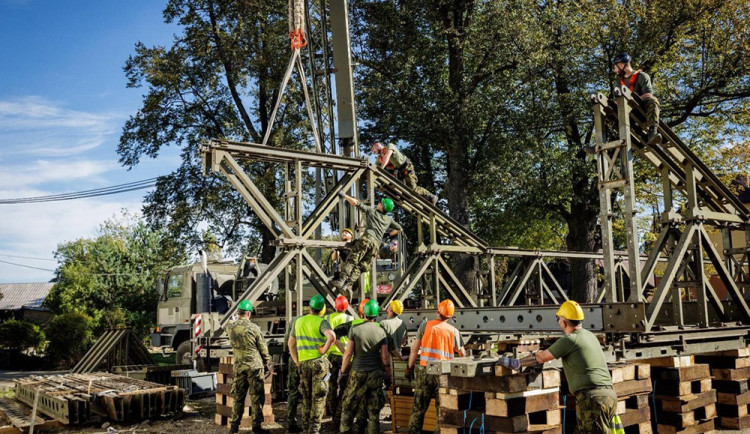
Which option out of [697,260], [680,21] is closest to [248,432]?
[697,260]

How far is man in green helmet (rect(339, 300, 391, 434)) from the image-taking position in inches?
329

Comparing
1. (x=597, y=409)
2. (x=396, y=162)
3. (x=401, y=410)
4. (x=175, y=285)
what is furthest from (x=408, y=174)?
(x=597, y=409)

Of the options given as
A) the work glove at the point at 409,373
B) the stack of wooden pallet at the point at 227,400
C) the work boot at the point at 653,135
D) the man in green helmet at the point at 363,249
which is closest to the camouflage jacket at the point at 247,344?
the stack of wooden pallet at the point at 227,400

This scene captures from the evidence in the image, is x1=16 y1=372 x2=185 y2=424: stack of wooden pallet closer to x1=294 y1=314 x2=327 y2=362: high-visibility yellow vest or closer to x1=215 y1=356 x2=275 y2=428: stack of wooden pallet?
x1=215 y1=356 x2=275 y2=428: stack of wooden pallet

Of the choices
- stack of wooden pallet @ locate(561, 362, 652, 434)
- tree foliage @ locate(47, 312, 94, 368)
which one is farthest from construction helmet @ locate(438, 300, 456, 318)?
tree foliage @ locate(47, 312, 94, 368)

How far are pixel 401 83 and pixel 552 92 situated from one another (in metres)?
4.87

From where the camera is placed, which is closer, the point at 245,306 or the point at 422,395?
the point at 422,395

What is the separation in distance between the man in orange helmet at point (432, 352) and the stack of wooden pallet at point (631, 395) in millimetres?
1416

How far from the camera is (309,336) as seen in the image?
30.0 ft

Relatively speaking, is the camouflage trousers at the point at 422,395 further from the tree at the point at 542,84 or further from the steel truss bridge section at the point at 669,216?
the tree at the point at 542,84

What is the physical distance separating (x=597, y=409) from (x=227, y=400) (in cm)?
617

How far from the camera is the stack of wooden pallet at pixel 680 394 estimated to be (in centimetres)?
837

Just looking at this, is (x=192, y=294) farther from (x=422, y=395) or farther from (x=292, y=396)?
(x=422, y=395)

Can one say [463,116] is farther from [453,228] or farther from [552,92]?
[453,228]
